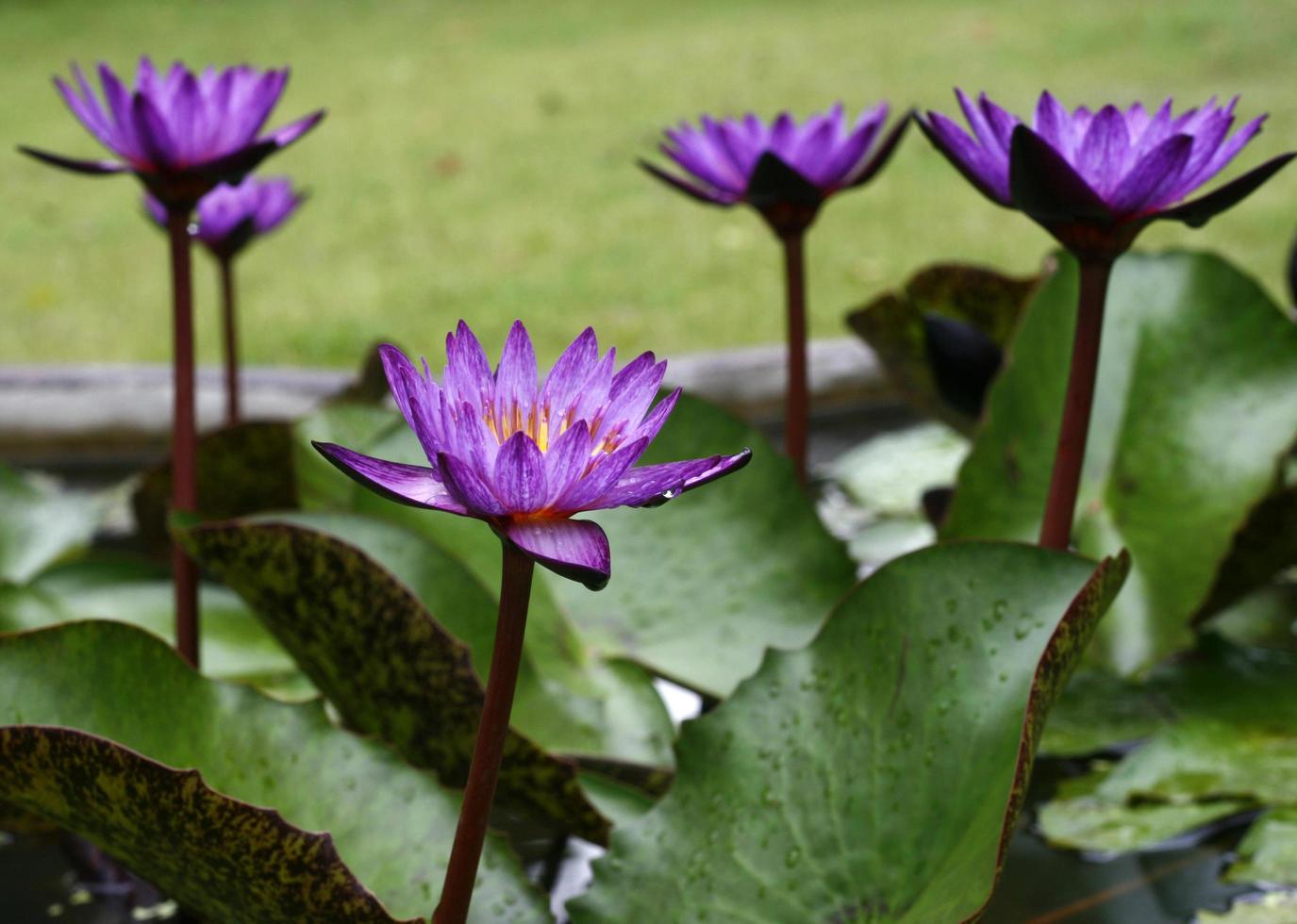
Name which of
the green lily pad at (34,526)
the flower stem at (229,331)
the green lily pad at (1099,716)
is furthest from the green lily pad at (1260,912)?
the green lily pad at (34,526)

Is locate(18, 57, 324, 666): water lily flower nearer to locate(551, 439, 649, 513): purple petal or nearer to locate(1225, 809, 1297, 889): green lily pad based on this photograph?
locate(551, 439, 649, 513): purple petal

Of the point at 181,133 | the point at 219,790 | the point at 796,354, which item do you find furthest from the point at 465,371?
the point at 796,354

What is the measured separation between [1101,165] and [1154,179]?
0.9 inches

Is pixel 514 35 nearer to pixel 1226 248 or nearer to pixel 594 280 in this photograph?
pixel 594 280

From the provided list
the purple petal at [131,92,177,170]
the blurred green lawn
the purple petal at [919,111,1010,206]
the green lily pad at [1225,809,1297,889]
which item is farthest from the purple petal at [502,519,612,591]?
the blurred green lawn

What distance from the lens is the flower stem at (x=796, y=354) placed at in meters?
0.80

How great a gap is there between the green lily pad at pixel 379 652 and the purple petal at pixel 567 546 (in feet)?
0.82

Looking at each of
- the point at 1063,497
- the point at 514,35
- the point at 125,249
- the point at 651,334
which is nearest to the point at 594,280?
the point at 651,334

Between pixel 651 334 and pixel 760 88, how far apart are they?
191 cm

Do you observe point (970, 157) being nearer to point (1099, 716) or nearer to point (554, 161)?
point (1099, 716)

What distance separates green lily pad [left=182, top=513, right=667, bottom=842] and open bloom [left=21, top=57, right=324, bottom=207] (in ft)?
0.60

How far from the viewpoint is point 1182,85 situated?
3.47 meters

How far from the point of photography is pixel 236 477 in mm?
1050

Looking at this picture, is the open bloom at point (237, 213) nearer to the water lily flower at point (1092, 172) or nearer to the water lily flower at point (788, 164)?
the water lily flower at point (788, 164)
